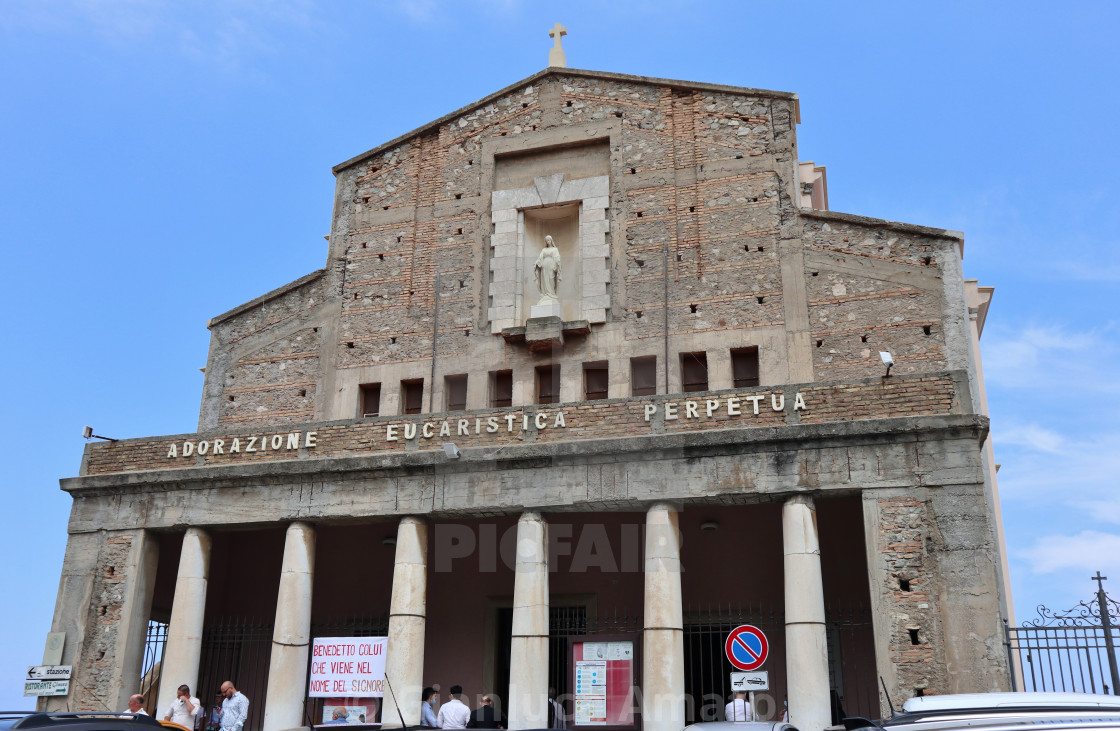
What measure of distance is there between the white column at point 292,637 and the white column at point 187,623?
1543 millimetres

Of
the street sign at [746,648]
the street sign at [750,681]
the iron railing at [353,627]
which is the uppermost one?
the iron railing at [353,627]

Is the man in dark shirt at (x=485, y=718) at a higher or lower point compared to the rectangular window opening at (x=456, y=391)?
lower

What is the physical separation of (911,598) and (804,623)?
5.27ft

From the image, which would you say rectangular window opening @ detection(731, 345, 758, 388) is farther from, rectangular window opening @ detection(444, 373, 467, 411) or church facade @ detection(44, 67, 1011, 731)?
rectangular window opening @ detection(444, 373, 467, 411)

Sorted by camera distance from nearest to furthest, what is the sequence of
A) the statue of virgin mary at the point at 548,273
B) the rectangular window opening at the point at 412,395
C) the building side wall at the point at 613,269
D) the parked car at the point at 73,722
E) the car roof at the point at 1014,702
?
the car roof at the point at 1014,702
the parked car at the point at 73,722
the building side wall at the point at 613,269
the statue of virgin mary at the point at 548,273
the rectangular window opening at the point at 412,395

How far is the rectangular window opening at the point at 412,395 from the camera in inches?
880

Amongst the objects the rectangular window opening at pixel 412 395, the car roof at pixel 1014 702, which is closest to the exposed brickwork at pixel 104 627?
the rectangular window opening at pixel 412 395

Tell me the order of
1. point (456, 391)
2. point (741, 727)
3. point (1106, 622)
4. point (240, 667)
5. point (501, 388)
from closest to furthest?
point (741, 727) → point (1106, 622) → point (240, 667) → point (501, 388) → point (456, 391)

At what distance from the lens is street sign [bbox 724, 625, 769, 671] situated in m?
14.0

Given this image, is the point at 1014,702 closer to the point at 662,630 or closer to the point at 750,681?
the point at 750,681

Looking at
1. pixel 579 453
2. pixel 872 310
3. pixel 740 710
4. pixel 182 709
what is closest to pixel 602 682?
pixel 740 710

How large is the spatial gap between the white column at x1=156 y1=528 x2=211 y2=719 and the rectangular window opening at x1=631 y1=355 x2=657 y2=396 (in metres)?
8.99

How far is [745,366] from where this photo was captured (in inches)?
814

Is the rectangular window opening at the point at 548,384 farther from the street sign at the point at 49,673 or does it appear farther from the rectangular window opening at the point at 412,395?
the street sign at the point at 49,673
